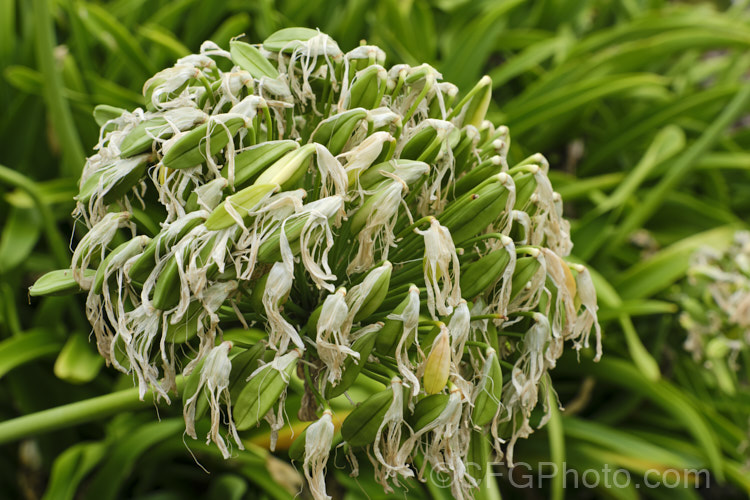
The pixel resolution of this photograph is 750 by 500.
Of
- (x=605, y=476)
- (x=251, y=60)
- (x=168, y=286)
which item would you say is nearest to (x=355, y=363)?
(x=168, y=286)

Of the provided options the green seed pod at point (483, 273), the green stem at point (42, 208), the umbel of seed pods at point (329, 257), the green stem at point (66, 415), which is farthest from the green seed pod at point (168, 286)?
the green stem at point (42, 208)

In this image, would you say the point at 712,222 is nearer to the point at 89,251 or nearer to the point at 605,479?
the point at 605,479

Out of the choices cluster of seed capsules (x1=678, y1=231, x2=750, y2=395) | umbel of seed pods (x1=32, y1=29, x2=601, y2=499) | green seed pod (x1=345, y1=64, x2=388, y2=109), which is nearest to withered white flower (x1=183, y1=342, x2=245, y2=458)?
umbel of seed pods (x1=32, y1=29, x2=601, y2=499)

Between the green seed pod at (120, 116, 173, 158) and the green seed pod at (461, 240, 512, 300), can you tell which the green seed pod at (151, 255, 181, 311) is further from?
the green seed pod at (461, 240, 512, 300)

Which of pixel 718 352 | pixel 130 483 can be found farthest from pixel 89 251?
pixel 718 352

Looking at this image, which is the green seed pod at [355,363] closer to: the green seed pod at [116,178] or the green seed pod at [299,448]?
the green seed pod at [299,448]

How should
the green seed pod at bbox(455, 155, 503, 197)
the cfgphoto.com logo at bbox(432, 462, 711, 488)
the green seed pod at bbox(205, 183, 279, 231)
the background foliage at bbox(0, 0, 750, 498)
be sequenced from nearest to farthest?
the green seed pod at bbox(205, 183, 279, 231) → the green seed pod at bbox(455, 155, 503, 197) → the background foliage at bbox(0, 0, 750, 498) → the cfgphoto.com logo at bbox(432, 462, 711, 488)

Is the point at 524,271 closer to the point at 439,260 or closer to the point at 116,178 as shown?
the point at 439,260
